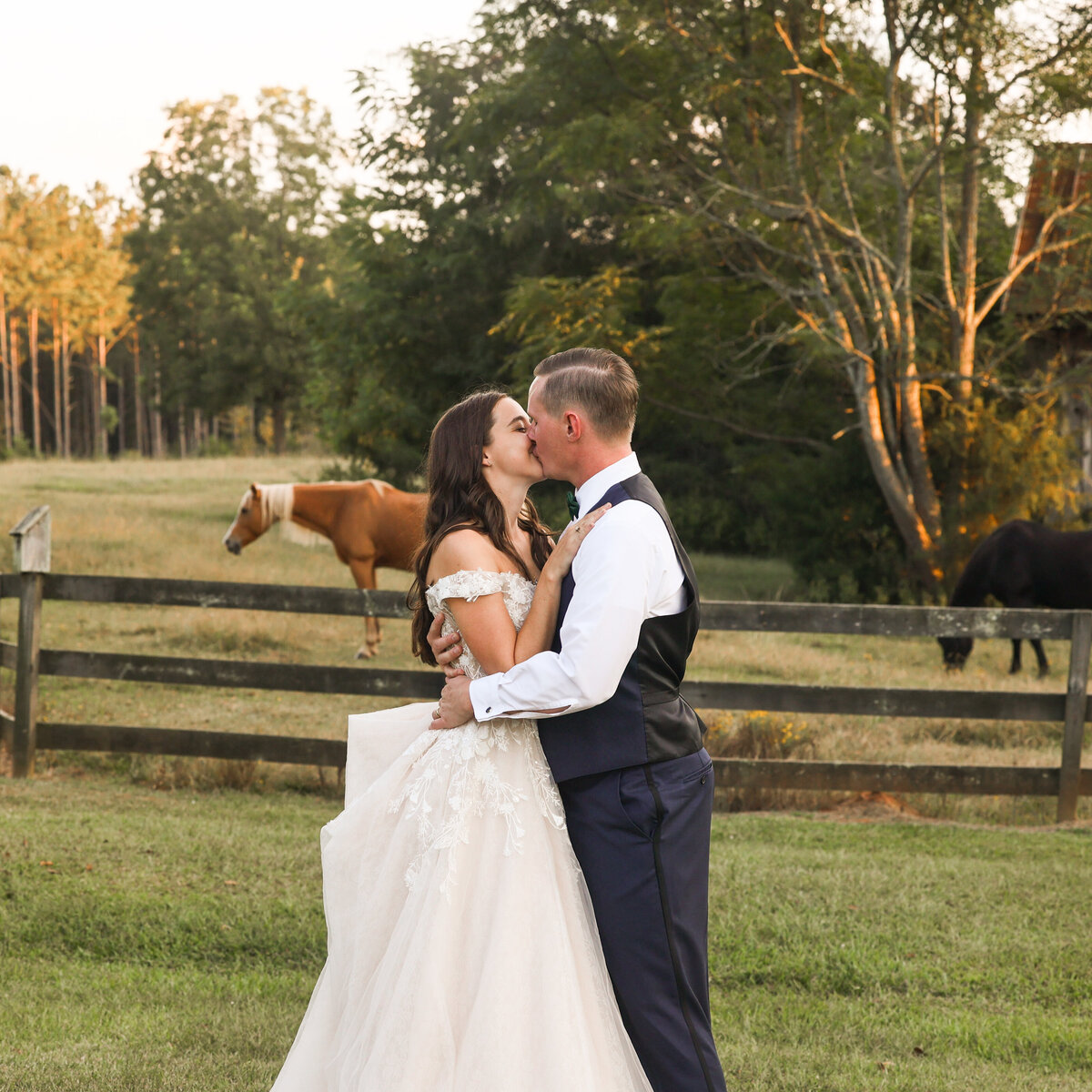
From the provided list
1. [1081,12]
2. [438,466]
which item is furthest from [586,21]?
[438,466]

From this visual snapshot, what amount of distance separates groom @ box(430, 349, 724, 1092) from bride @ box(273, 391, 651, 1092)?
0.20ft

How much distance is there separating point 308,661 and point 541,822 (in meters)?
8.94

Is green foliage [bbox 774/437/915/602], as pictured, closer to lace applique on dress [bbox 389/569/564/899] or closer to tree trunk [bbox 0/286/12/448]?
lace applique on dress [bbox 389/569/564/899]

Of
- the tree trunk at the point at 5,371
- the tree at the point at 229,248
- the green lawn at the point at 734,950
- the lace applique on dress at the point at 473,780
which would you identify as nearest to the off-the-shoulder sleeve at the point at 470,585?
the lace applique on dress at the point at 473,780

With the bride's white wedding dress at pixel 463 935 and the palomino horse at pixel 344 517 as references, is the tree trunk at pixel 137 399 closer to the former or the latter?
the palomino horse at pixel 344 517

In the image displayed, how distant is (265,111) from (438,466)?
47.8m

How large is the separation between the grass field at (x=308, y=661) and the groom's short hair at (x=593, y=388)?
466cm

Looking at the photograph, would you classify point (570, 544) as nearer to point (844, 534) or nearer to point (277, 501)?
point (277, 501)

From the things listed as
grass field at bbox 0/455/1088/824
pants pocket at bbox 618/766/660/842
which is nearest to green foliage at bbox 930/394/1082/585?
grass field at bbox 0/455/1088/824

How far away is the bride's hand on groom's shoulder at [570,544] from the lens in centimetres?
235

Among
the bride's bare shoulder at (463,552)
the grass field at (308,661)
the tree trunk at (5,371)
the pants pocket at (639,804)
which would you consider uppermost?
the tree trunk at (5,371)

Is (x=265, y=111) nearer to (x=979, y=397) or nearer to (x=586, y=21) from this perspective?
(x=586, y=21)

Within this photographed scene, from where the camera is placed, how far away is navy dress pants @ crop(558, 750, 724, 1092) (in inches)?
92.0

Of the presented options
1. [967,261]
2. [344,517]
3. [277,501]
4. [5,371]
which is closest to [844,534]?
[967,261]
